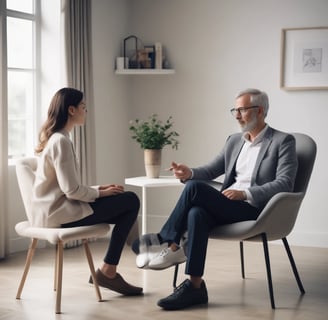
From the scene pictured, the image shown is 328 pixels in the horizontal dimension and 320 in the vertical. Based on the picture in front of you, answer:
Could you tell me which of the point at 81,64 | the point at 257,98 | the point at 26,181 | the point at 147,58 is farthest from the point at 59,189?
the point at 147,58

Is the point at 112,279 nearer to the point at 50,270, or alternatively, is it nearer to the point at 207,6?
the point at 50,270

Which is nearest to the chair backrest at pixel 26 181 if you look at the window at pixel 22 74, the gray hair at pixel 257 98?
the gray hair at pixel 257 98

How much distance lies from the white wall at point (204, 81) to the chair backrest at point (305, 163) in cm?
141

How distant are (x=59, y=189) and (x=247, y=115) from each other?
1.20 metres

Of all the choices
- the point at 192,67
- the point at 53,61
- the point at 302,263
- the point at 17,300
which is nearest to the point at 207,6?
the point at 192,67

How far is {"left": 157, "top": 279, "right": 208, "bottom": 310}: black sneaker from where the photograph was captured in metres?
3.73

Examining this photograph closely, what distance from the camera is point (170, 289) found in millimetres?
4195

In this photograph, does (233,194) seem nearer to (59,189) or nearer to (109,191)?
(109,191)

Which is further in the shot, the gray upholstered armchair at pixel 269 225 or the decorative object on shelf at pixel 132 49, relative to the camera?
the decorative object on shelf at pixel 132 49

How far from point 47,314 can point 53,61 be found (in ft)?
8.16

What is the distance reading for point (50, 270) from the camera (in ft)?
15.4

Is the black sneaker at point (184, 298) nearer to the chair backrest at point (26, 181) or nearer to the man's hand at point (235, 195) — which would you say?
the man's hand at point (235, 195)

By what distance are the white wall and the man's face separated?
1.52 meters

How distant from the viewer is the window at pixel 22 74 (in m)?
5.36
